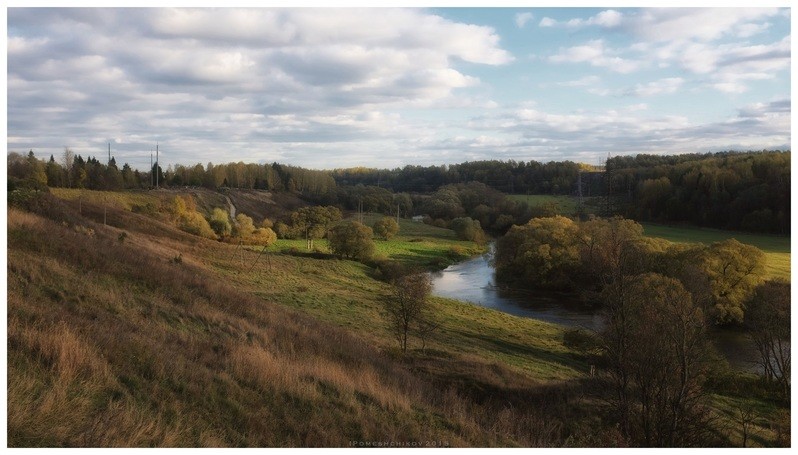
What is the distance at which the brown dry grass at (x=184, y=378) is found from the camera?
6266 mm

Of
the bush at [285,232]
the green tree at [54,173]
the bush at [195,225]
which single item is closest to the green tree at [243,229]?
the bush at [195,225]

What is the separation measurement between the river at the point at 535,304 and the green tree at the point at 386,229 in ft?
52.3

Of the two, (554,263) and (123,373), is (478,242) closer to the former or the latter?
(554,263)

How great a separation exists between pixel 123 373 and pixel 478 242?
6110cm

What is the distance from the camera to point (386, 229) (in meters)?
65.2

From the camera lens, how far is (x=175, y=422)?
6543 mm

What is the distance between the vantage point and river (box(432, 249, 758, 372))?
26234mm

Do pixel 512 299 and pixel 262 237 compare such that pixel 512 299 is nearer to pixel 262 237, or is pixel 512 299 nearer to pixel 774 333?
pixel 774 333

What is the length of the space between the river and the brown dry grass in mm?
18446

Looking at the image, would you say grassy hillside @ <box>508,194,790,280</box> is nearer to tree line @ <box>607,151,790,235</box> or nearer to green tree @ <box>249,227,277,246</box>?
tree line @ <box>607,151,790,235</box>

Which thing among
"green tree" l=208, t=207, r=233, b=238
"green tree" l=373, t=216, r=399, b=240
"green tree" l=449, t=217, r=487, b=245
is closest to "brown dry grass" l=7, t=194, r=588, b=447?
"green tree" l=208, t=207, r=233, b=238

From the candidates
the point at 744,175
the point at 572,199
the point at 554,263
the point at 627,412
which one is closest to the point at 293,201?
the point at 572,199

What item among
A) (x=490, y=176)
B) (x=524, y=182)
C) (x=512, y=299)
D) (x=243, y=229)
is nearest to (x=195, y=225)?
(x=243, y=229)

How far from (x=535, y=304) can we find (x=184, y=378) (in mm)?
32573
